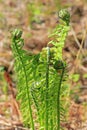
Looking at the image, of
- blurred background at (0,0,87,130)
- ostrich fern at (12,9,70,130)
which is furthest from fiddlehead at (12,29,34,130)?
blurred background at (0,0,87,130)

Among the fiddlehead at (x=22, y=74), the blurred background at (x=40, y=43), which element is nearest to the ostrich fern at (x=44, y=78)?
the fiddlehead at (x=22, y=74)

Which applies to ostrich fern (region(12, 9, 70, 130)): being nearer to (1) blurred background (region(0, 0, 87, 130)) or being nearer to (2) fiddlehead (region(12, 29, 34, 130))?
(2) fiddlehead (region(12, 29, 34, 130))

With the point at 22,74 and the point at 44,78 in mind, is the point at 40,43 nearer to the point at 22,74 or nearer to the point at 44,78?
the point at 22,74

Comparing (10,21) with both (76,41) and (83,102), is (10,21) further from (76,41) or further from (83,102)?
(83,102)

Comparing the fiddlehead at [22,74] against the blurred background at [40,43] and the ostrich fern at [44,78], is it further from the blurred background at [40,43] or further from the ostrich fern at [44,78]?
the blurred background at [40,43]

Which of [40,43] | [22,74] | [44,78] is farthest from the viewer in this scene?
[40,43]

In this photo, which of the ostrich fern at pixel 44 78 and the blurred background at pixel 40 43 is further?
the blurred background at pixel 40 43

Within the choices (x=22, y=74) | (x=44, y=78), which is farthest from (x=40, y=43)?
(x=44, y=78)

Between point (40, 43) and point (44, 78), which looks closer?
point (44, 78)
